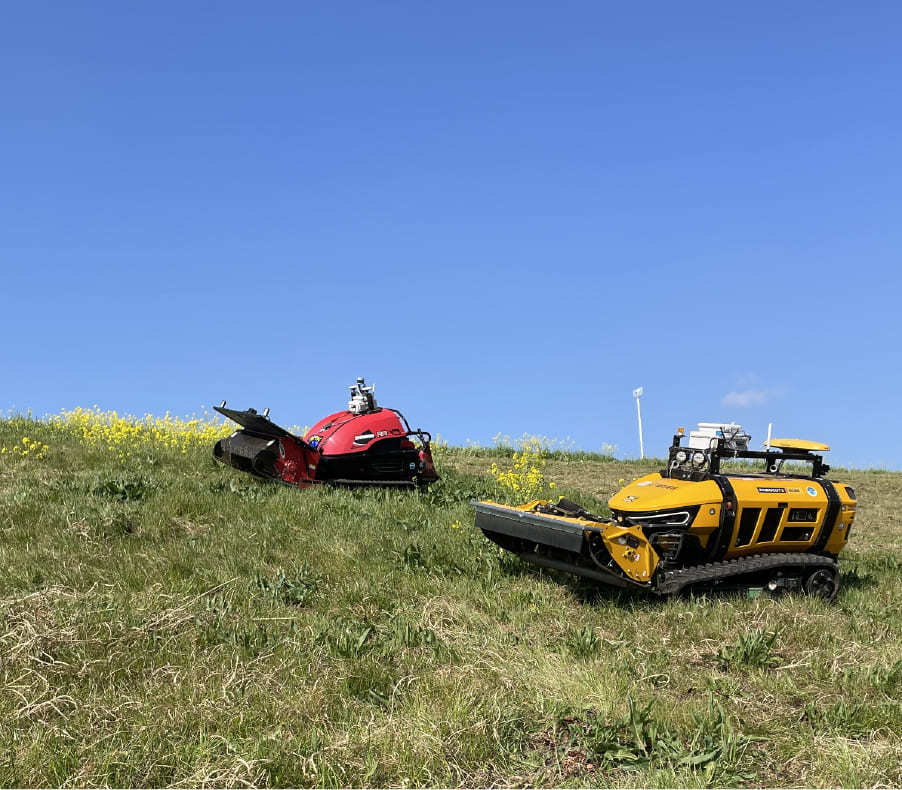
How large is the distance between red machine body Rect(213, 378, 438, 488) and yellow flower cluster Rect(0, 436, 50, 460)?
3642mm

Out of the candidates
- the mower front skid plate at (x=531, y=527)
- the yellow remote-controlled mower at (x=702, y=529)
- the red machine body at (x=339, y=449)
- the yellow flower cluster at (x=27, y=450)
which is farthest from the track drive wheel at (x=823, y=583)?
the yellow flower cluster at (x=27, y=450)

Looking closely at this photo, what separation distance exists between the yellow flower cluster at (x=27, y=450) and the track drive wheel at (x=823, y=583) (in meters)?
12.8

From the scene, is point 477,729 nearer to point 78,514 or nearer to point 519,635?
Answer: point 519,635

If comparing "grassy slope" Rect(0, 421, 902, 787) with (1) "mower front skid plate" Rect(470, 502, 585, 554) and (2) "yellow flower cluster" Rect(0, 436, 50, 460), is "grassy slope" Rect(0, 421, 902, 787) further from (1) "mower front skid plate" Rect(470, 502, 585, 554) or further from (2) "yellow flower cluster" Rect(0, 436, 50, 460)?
(2) "yellow flower cluster" Rect(0, 436, 50, 460)

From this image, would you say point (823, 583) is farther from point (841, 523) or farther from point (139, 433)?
point (139, 433)

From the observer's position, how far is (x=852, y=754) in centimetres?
493

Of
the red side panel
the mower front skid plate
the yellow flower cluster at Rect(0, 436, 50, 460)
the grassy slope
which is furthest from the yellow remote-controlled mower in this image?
the yellow flower cluster at Rect(0, 436, 50, 460)

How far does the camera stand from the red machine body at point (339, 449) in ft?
41.1

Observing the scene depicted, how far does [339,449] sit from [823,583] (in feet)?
23.9

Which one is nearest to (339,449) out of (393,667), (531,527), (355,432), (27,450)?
(355,432)

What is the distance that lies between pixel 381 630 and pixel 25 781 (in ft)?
9.51

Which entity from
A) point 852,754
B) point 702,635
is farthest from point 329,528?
point 852,754

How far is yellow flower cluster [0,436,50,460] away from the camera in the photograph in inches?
587

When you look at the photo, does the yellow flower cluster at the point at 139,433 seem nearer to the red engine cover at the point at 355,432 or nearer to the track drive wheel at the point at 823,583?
the red engine cover at the point at 355,432
